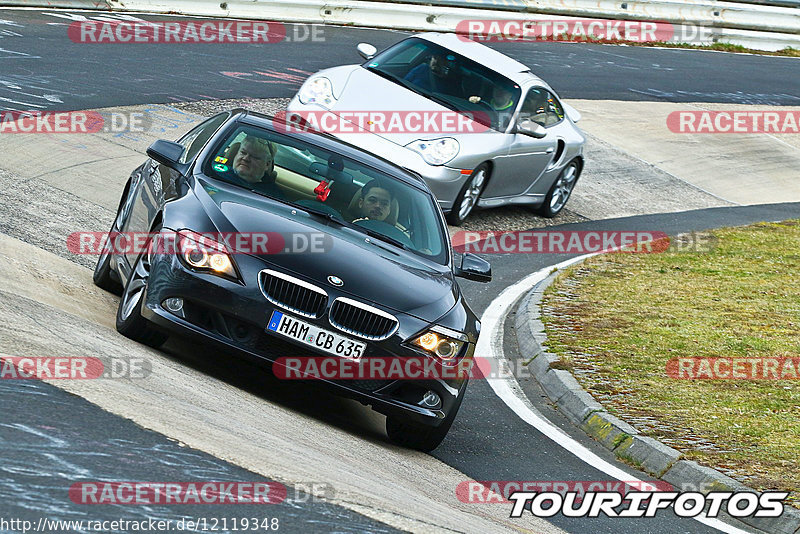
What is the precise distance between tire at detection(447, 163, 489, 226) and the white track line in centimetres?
113

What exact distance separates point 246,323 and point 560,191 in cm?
1002

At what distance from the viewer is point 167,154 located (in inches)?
310

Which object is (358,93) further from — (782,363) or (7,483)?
(7,483)

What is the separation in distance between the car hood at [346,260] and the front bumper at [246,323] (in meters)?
0.13

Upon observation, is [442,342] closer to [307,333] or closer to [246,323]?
[307,333]

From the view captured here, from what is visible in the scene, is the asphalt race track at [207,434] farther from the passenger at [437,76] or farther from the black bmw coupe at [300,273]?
the passenger at [437,76]

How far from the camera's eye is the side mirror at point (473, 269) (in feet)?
26.7

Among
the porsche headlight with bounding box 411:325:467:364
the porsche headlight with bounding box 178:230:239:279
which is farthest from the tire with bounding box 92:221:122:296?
the porsche headlight with bounding box 411:325:467:364

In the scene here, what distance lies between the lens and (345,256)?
705cm

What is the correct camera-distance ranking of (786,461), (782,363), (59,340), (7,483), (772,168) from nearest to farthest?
(7,483) < (59,340) < (786,461) < (782,363) < (772,168)

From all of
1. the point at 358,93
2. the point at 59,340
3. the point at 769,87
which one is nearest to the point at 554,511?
the point at 59,340

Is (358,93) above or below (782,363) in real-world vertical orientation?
above

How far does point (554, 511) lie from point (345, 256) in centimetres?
184

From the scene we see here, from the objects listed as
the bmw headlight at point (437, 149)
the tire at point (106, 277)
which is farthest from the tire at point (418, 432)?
the bmw headlight at point (437, 149)
